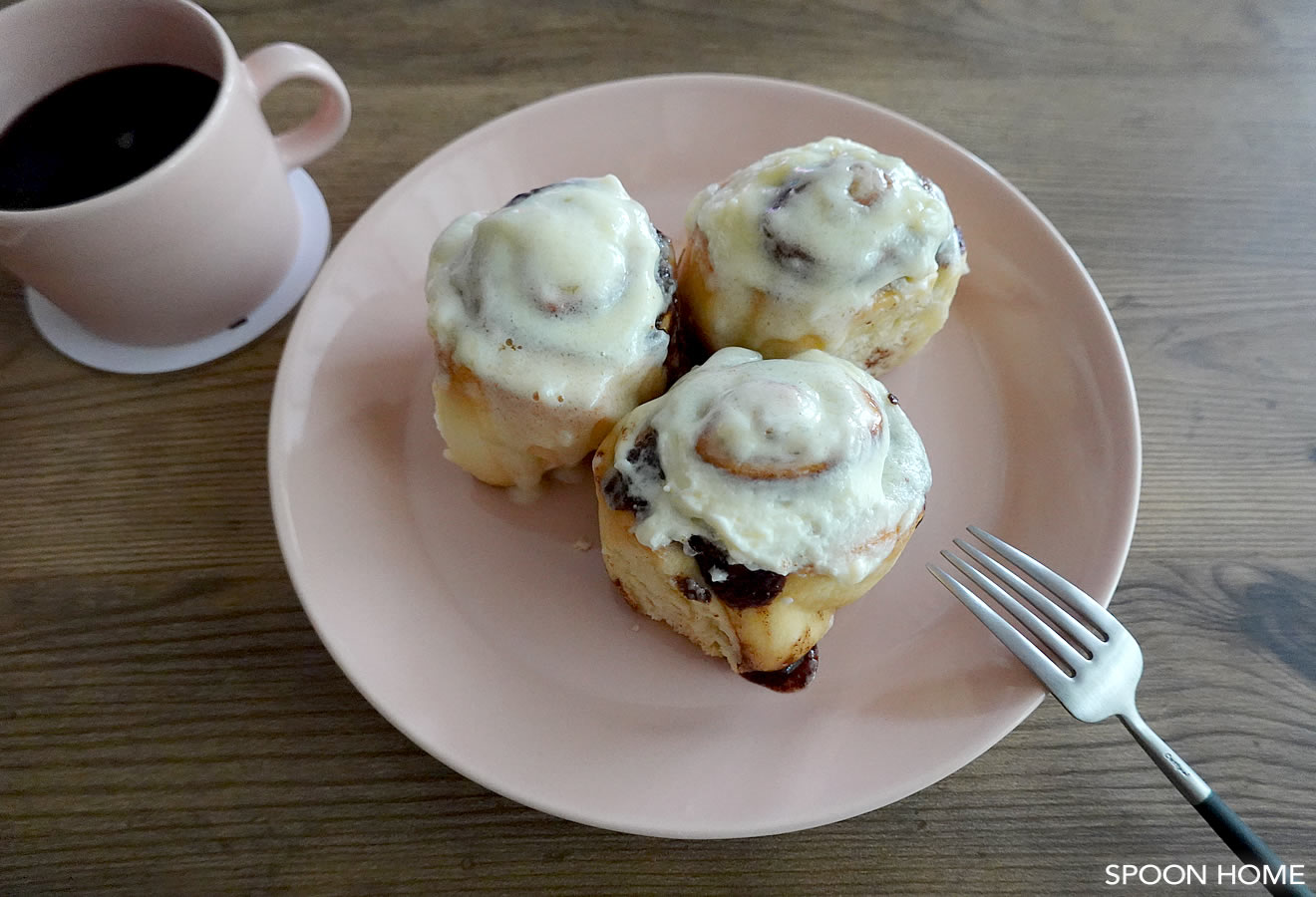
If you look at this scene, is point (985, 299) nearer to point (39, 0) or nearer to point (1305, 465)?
point (1305, 465)

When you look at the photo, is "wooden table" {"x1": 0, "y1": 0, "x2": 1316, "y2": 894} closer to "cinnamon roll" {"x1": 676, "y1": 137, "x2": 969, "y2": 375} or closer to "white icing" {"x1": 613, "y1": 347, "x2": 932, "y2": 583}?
"white icing" {"x1": 613, "y1": 347, "x2": 932, "y2": 583}

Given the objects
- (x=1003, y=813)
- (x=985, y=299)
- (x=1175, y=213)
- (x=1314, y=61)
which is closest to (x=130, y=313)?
(x=985, y=299)

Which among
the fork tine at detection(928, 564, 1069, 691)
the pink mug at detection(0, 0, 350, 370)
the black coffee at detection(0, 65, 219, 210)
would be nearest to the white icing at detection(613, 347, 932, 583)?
the fork tine at detection(928, 564, 1069, 691)

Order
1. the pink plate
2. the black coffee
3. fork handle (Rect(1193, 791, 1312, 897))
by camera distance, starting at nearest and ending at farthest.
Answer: fork handle (Rect(1193, 791, 1312, 897))
the pink plate
the black coffee

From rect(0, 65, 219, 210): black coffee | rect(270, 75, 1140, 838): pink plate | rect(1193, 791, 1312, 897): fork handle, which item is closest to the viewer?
rect(1193, 791, 1312, 897): fork handle

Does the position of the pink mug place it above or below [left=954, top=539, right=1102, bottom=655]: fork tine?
above

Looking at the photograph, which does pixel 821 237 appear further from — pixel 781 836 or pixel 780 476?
pixel 781 836

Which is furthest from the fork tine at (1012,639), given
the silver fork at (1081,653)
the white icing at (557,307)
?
the white icing at (557,307)
